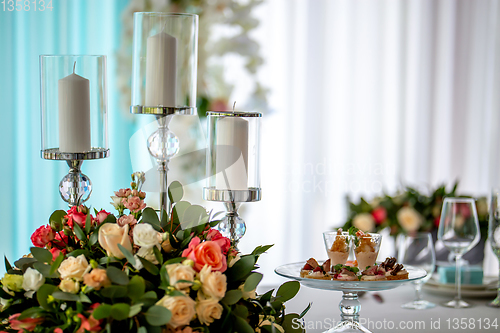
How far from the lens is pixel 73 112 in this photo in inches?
33.1

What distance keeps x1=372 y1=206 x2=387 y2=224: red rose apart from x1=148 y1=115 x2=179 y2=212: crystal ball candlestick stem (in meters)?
0.93

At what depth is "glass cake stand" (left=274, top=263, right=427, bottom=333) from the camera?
785 mm

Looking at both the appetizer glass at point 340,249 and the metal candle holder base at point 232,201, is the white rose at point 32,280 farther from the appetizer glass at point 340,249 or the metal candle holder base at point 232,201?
the appetizer glass at point 340,249

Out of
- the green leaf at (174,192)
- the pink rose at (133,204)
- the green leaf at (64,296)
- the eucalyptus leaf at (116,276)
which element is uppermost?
the green leaf at (174,192)

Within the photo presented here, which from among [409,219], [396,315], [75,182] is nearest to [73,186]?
[75,182]

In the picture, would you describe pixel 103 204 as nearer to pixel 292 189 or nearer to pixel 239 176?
pixel 292 189

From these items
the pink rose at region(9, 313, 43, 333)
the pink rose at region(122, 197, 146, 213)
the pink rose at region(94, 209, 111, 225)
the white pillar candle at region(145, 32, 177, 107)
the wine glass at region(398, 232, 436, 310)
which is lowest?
the wine glass at region(398, 232, 436, 310)

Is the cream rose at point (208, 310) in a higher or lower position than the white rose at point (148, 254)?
lower

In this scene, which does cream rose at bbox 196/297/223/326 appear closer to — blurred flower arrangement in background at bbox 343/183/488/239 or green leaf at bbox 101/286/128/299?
green leaf at bbox 101/286/128/299

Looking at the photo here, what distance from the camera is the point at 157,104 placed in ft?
2.83

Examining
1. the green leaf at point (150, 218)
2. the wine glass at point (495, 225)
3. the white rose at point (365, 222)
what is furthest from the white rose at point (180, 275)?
the white rose at point (365, 222)

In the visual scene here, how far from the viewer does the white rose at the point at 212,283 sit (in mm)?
628

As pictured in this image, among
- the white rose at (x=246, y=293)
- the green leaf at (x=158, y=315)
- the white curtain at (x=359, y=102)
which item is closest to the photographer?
the green leaf at (x=158, y=315)

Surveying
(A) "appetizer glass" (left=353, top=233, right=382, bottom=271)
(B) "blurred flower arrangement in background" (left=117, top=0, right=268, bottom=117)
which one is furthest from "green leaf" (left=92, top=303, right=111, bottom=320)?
(B) "blurred flower arrangement in background" (left=117, top=0, right=268, bottom=117)
